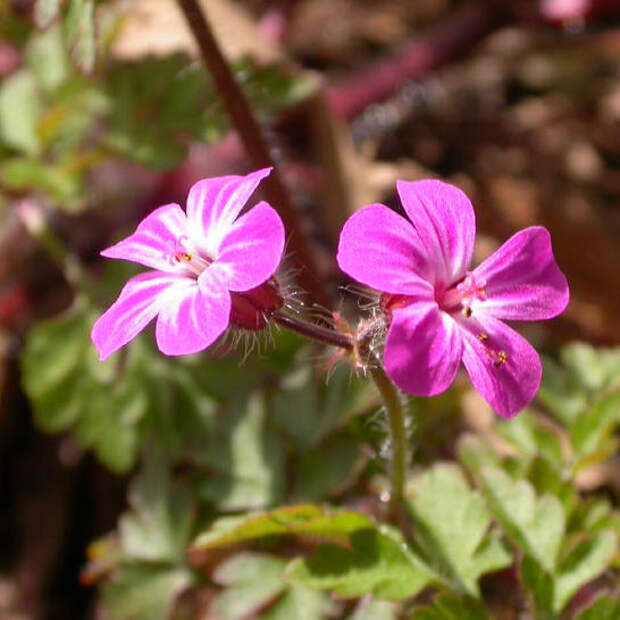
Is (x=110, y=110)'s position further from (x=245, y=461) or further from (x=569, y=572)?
(x=569, y=572)

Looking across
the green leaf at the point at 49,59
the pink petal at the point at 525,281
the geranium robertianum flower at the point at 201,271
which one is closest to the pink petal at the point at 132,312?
the geranium robertianum flower at the point at 201,271

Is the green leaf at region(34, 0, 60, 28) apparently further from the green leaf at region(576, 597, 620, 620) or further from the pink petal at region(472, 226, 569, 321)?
the green leaf at region(576, 597, 620, 620)

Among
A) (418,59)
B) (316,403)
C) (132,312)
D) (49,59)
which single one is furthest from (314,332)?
(418,59)

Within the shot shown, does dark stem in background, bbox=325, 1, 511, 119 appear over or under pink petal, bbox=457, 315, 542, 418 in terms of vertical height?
over

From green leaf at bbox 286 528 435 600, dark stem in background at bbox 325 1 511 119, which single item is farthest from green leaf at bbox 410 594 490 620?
dark stem in background at bbox 325 1 511 119

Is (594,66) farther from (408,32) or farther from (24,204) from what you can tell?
(24,204)

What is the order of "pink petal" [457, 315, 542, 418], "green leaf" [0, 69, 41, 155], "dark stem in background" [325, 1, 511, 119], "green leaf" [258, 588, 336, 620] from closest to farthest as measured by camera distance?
"pink petal" [457, 315, 542, 418] < "green leaf" [258, 588, 336, 620] < "green leaf" [0, 69, 41, 155] < "dark stem in background" [325, 1, 511, 119]

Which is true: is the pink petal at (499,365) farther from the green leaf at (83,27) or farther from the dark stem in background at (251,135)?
the green leaf at (83,27)
